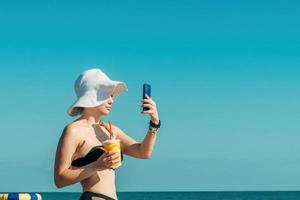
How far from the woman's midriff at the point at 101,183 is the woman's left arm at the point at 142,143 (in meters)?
0.30

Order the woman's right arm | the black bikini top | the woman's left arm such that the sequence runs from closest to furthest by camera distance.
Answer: the woman's right arm
the black bikini top
the woman's left arm

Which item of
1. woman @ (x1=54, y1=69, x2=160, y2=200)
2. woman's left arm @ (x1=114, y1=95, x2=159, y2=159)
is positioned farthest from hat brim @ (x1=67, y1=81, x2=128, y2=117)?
woman's left arm @ (x1=114, y1=95, x2=159, y2=159)

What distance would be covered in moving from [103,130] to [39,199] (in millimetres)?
Answer: 2827

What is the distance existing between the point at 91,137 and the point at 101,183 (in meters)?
0.32

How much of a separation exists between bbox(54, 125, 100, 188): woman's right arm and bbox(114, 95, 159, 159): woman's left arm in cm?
46

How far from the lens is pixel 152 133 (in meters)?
5.40

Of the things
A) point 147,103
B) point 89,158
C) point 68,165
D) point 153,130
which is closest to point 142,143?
point 153,130

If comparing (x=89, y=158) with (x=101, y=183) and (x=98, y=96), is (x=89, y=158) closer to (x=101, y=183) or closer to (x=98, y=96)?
(x=101, y=183)

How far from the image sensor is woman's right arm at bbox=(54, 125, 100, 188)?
16.3 feet

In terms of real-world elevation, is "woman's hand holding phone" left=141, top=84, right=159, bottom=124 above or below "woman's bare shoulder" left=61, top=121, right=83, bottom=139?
above

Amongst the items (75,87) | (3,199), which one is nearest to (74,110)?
(75,87)

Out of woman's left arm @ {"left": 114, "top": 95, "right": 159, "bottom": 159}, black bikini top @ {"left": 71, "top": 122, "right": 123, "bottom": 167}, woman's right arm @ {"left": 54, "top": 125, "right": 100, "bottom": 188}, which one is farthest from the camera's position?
woman's left arm @ {"left": 114, "top": 95, "right": 159, "bottom": 159}

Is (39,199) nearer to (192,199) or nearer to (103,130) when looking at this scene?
(103,130)

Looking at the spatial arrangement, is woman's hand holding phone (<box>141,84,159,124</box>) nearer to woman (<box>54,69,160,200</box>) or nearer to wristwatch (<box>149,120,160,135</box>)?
woman (<box>54,69,160,200</box>)
